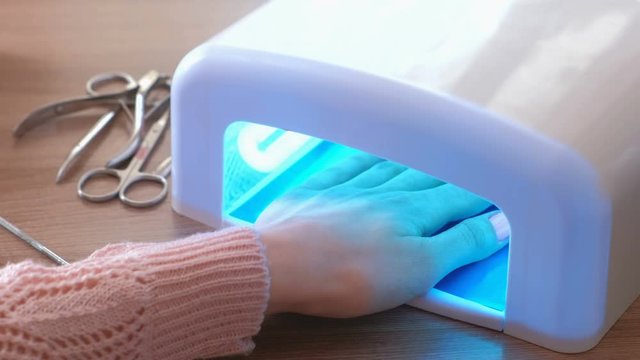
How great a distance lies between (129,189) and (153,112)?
11 centimetres

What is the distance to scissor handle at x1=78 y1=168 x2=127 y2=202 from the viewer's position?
3.02 ft

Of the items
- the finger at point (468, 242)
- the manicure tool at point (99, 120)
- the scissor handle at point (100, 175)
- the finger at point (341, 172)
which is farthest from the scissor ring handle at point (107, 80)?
the finger at point (468, 242)

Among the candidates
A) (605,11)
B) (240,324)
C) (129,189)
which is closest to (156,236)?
(129,189)

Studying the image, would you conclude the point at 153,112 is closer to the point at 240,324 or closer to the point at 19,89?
the point at 19,89

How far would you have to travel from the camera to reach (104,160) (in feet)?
3.18

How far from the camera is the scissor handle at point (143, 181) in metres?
0.92

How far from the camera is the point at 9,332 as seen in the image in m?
0.69

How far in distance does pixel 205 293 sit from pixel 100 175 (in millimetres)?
257

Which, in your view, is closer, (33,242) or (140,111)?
(33,242)

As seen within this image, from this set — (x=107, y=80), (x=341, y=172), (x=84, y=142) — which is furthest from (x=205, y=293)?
(x=107, y=80)

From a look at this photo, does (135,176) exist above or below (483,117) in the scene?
below

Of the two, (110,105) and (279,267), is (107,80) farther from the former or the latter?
(279,267)

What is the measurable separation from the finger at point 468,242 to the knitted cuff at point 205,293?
14 centimetres

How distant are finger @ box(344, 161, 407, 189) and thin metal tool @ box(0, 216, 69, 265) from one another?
0.74 feet
